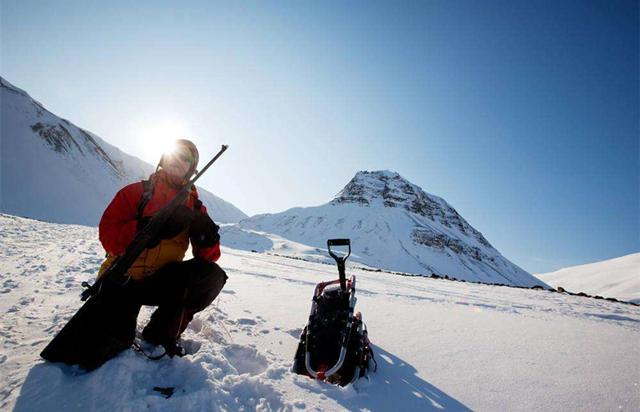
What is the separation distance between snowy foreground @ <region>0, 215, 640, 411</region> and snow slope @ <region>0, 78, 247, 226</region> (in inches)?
2061

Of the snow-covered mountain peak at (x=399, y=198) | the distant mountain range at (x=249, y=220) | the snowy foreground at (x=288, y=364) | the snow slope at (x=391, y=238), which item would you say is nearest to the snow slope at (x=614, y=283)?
the distant mountain range at (x=249, y=220)

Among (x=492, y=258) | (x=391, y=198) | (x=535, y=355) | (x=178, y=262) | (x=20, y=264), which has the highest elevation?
(x=391, y=198)

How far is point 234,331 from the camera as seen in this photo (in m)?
3.79

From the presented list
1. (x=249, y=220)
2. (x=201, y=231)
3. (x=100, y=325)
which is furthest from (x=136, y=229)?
(x=249, y=220)

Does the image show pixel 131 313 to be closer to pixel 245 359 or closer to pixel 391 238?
pixel 245 359

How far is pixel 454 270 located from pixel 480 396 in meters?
76.0

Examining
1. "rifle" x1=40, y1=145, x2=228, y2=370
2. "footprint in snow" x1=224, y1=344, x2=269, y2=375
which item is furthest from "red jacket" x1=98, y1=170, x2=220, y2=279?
"footprint in snow" x1=224, y1=344, x2=269, y2=375

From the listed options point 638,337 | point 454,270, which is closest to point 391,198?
point 454,270

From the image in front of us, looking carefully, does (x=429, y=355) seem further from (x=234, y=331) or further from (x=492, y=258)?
(x=492, y=258)

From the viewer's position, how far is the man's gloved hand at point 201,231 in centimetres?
304

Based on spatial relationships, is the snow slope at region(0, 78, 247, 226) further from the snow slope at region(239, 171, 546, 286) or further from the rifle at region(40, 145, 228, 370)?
the rifle at region(40, 145, 228, 370)

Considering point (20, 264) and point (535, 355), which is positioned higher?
point (535, 355)

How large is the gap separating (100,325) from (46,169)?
6780 centimetres

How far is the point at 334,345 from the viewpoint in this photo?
116 inches
